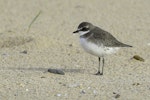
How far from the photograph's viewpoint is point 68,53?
38.0 ft

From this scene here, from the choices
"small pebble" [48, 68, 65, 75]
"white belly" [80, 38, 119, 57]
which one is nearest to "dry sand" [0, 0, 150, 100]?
"small pebble" [48, 68, 65, 75]

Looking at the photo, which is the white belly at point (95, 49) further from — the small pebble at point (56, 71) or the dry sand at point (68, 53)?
the small pebble at point (56, 71)

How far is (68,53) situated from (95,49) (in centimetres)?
154

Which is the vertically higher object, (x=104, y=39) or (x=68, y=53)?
(x=104, y=39)

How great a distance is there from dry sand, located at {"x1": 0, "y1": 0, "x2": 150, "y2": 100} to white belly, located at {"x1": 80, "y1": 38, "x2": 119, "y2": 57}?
1.16 ft

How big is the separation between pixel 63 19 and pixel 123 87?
20.2ft

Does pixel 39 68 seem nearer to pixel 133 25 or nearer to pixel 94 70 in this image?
pixel 94 70

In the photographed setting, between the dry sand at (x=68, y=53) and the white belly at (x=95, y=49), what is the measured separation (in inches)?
13.9

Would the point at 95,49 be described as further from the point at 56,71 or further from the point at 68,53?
the point at 68,53

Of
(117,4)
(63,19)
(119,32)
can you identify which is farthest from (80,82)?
(117,4)

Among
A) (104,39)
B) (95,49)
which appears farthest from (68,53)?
(95,49)

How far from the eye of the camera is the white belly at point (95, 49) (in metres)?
10.1

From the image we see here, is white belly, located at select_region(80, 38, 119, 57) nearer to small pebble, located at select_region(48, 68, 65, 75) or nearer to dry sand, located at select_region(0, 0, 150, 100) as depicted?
dry sand, located at select_region(0, 0, 150, 100)

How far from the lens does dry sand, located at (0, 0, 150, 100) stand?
8.95 meters
